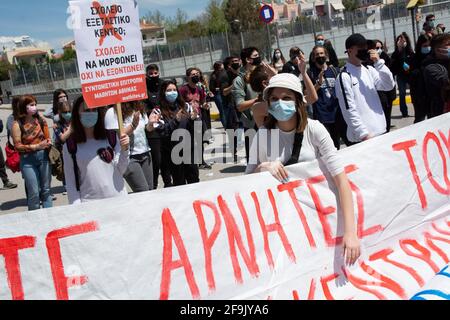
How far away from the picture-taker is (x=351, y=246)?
3.20m

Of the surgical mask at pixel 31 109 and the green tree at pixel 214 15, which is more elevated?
the green tree at pixel 214 15

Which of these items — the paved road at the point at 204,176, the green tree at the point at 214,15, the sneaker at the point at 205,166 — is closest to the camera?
the paved road at the point at 204,176

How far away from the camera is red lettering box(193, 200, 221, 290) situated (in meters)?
3.07

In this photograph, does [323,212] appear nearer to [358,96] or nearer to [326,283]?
[326,283]

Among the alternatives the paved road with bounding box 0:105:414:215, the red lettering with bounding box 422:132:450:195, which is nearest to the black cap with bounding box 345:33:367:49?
the red lettering with bounding box 422:132:450:195

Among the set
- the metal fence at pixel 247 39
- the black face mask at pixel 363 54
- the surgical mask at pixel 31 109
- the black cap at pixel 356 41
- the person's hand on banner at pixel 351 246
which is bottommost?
the person's hand on banner at pixel 351 246

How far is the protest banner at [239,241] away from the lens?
9.27ft

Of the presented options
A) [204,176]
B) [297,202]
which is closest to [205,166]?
[204,176]

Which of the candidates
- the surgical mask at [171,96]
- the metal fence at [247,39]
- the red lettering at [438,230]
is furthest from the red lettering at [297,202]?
the metal fence at [247,39]

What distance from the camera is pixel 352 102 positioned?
491 cm

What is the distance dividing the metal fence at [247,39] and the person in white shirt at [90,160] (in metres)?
13.3

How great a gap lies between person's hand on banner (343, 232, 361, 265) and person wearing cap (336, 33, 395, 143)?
1.82 m

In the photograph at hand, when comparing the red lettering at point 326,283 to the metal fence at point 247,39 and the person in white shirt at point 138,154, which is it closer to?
the person in white shirt at point 138,154
